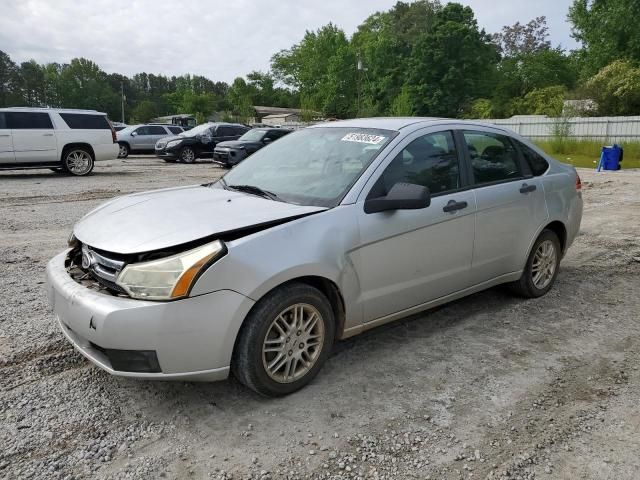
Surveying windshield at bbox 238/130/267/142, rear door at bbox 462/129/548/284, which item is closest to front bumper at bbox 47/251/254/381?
rear door at bbox 462/129/548/284

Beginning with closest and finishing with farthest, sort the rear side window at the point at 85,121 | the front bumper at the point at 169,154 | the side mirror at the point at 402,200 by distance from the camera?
the side mirror at the point at 402,200
the rear side window at the point at 85,121
the front bumper at the point at 169,154

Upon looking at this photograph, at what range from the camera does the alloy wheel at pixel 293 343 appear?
2928 mm

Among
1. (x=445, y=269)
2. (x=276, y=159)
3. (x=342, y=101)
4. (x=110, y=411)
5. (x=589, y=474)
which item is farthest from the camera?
(x=342, y=101)

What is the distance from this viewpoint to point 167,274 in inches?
103

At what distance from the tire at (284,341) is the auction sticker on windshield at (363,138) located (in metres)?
1.25

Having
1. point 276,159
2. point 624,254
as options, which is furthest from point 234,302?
point 624,254

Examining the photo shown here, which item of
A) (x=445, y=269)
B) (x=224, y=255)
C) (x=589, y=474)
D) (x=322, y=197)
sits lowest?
(x=589, y=474)

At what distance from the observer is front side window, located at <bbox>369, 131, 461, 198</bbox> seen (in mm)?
3519

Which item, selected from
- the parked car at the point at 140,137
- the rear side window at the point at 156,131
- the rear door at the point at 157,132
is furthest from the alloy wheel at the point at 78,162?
the rear side window at the point at 156,131

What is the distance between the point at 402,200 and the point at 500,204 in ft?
4.33

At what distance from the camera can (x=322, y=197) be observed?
131 inches

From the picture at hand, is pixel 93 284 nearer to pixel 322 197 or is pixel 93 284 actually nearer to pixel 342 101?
pixel 322 197

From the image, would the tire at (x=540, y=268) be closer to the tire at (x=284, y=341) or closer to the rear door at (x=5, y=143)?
the tire at (x=284, y=341)

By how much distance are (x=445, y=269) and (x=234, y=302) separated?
5.75 ft
